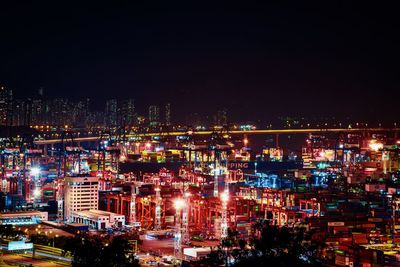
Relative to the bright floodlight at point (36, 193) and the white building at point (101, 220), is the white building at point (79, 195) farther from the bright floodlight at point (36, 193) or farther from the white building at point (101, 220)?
the bright floodlight at point (36, 193)

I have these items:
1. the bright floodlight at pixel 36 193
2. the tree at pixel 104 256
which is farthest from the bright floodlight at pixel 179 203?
the tree at pixel 104 256

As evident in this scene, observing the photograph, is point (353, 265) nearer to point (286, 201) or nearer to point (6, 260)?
point (6, 260)

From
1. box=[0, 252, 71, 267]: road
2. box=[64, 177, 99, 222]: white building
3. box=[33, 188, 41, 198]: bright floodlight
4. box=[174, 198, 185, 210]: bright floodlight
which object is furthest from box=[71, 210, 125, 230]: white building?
box=[0, 252, 71, 267]: road

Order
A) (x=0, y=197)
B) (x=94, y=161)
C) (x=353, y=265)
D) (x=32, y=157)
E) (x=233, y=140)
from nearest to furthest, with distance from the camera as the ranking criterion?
(x=353, y=265)
(x=0, y=197)
(x=32, y=157)
(x=94, y=161)
(x=233, y=140)

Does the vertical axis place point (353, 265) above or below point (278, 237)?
below

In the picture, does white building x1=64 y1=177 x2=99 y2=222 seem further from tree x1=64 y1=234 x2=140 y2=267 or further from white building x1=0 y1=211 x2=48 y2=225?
tree x1=64 y1=234 x2=140 y2=267

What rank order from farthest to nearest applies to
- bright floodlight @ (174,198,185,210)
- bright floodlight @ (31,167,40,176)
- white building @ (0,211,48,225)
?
bright floodlight @ (31,167,40,176), bright floodlight @ (174,198,185,210), white building @ (0,211,48,225)

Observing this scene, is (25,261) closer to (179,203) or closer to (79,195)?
(179,203)

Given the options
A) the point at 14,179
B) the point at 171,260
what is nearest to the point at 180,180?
the point at 14,179

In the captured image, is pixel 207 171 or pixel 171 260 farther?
pixel 207 171
